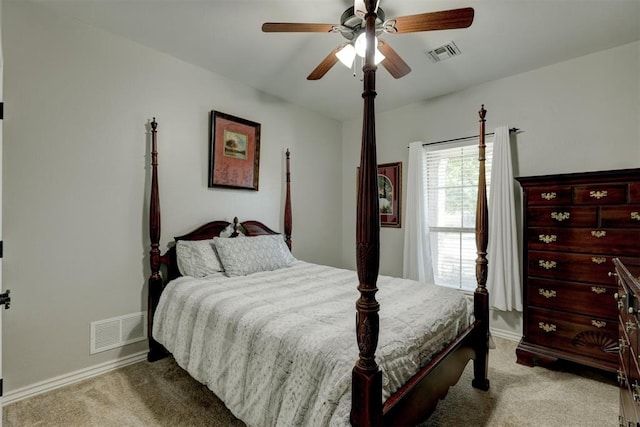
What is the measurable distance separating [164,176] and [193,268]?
2.91ft

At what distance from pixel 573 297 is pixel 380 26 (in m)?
2.46

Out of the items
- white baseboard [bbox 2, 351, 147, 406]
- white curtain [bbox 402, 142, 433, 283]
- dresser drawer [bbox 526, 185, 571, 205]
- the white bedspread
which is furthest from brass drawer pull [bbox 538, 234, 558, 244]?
white baseboard [bbox 2, 351, 147, 406]

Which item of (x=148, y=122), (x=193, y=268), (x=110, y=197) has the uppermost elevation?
(x=148, y=122)

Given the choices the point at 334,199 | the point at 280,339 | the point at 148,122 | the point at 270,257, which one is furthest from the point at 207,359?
the point at 334,199

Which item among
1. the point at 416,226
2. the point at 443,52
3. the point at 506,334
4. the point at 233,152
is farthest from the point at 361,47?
the point at 506,334

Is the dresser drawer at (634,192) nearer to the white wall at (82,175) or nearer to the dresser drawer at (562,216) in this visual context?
the dresser drawer at (562,216)

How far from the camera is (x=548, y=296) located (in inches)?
97.0

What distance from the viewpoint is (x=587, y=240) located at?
2303 mm

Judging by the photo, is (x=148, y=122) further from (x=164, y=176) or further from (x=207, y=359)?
(x=207, y=359)

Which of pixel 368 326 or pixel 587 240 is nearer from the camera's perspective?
pixel 368 326

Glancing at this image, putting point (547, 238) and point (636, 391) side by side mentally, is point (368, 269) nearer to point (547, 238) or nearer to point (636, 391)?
point (636, 391)

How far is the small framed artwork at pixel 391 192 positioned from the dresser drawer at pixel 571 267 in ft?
5.43

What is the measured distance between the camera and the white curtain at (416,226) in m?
3.58

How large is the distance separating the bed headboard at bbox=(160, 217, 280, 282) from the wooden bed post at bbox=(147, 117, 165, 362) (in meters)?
0.11
